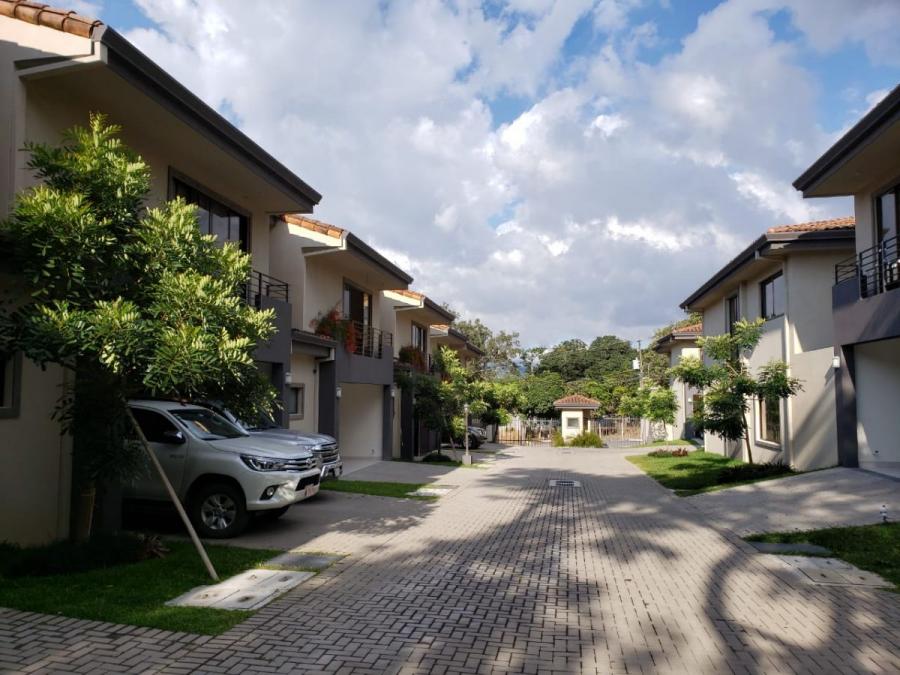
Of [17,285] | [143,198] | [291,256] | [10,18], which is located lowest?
[17,285]

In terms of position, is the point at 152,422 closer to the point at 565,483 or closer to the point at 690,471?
the point at 565,483

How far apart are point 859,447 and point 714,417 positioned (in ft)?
9.96

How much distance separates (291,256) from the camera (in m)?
16.6

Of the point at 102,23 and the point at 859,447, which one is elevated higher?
the point at 102,23

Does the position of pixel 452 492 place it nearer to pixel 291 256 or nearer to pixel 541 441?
pixel 291 256

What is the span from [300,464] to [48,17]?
633 centimetres

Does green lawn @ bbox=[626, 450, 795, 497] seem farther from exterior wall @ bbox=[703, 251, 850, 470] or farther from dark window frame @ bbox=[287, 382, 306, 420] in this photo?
dark window frame @ bbox=[287, 382, 306, 420]

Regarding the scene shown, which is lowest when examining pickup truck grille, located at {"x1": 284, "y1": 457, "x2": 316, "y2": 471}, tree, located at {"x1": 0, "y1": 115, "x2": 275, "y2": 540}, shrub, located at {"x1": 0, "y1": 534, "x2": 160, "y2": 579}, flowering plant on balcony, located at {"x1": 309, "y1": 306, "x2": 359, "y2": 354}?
shrub, located at {"x1": 0, "y1": 534, "x2": 160, "y2": 579}

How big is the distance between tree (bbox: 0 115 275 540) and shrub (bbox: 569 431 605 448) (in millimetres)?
30300

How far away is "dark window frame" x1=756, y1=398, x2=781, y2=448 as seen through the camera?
1858cm

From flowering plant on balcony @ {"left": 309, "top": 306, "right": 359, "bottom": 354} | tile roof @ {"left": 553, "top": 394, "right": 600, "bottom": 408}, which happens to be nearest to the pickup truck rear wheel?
flowering plant on balcony @ {"left": 309, "top": 306, "right": 359, "bottom": 354}

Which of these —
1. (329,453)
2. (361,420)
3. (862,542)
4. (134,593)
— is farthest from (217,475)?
(361,420)

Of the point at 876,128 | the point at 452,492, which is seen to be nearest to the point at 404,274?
the point at 452,492

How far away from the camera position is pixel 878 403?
1462 centimetres
